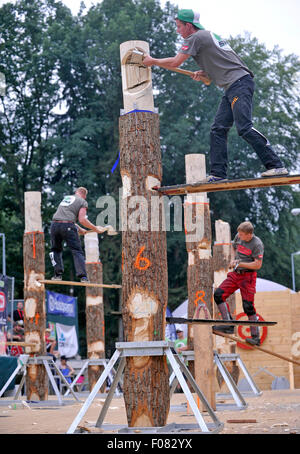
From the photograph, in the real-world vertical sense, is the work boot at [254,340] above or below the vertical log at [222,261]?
below

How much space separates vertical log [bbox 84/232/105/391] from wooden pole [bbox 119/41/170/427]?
9.17 meters

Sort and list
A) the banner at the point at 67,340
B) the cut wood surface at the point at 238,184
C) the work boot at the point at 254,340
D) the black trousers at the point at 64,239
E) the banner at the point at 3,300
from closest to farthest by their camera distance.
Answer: the cut wood surface at the point at 238,184 < the work boot at the point at 254,340 < the black trousers at the point at 64,239 < the banner at the point at 3,300 < the banner at the point at 67,340

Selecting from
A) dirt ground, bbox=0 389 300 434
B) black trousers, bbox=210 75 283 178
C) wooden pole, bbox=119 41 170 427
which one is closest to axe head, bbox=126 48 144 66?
wooden pole, bbox=119 41 170 427

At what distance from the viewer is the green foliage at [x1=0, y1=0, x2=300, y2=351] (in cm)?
3112

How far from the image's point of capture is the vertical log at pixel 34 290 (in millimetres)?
13352

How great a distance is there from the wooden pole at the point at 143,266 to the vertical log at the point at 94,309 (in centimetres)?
917

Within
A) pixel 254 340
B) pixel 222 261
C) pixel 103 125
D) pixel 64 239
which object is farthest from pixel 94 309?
pixel 103 125

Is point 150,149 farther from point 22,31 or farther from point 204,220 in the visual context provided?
point 22,31

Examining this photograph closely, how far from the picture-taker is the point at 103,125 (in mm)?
31938

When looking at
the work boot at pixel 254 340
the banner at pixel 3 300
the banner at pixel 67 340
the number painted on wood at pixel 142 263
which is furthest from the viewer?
the banner at pixel 67 340

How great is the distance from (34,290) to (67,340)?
7.99 metres

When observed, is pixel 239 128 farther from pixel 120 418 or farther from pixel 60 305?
pixel 60 305

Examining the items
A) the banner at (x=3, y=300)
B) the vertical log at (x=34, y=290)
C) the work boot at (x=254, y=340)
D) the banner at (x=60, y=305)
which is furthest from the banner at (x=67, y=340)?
the work boot at (x=254, y=340)

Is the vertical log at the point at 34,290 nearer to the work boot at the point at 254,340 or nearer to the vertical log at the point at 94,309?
the vertical log at the point at 94,309
